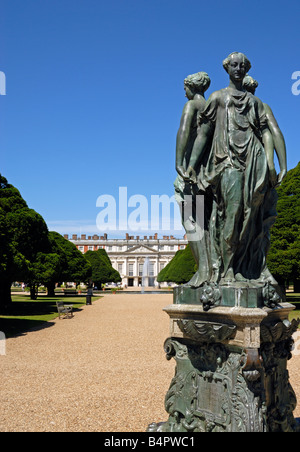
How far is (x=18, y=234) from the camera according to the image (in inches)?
771

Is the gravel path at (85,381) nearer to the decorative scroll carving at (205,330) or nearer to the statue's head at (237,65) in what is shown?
the decorative scroll carving at (205,330)

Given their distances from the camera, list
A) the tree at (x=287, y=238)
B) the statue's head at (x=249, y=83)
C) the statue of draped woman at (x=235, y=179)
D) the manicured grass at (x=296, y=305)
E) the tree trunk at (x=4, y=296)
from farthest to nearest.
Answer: the tree trunk at (x=4, y=296)
the tree at (x=287, y=238)
the manicured grass at (x=296, y=305)
the statue's head at (x=249, y=83)
the statue of draped woman at (x=235, y=179)

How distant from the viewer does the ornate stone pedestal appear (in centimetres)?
338

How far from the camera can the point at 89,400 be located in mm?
6363

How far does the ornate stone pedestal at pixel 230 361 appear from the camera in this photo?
11.1 feet

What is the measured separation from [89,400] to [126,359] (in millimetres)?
3167

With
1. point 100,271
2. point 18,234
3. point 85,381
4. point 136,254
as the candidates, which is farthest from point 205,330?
point 136,254

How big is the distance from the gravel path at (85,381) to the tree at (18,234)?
3870mm

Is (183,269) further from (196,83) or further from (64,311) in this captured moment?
(196,83)

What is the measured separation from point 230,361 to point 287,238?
57.6 ft

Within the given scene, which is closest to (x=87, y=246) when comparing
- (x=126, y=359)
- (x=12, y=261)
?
(x=12, y=261)

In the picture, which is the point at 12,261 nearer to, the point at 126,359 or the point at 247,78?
the point at 126,359

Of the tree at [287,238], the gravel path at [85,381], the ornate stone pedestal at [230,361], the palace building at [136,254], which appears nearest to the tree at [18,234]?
the gravel path at [85,381]

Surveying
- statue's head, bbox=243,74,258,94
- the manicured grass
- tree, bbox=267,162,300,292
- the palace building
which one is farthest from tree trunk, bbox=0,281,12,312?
the palace building
